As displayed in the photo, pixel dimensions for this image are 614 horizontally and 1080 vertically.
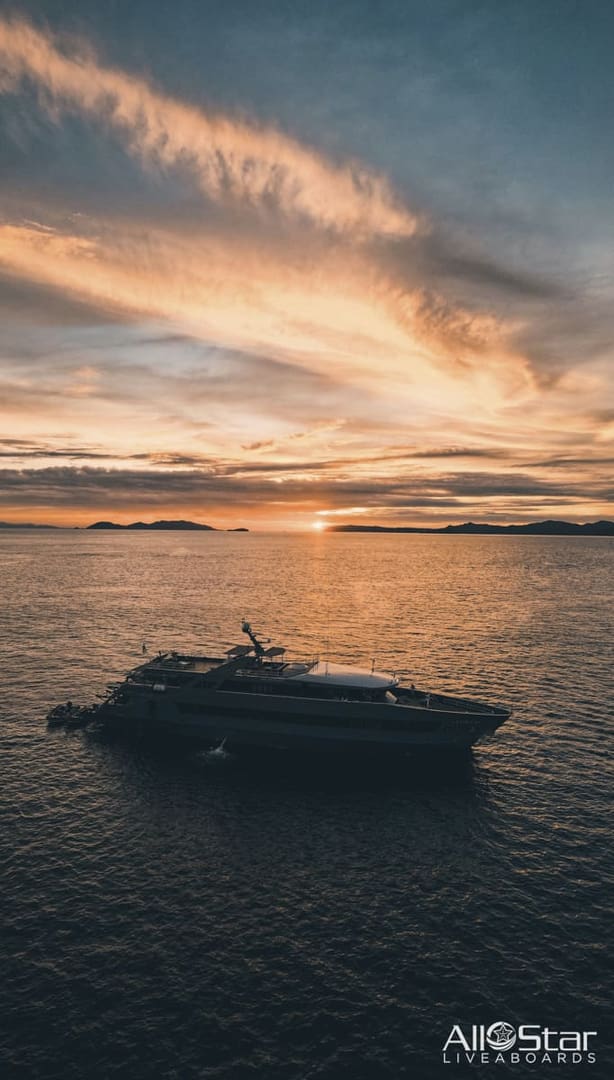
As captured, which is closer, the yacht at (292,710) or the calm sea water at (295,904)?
the calm sea water at (295,904)

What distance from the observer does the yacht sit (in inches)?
2147

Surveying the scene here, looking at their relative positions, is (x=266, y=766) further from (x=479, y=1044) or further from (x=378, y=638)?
(x=378, y=638)

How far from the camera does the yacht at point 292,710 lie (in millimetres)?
54531

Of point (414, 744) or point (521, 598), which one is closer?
point (414, 744)

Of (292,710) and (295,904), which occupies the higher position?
(292,710)

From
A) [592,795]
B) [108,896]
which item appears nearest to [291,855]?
[108,896]

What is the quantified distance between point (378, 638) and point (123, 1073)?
86.3m

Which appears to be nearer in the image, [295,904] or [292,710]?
[295,904]

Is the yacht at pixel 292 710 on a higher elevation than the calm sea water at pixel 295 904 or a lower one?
higher

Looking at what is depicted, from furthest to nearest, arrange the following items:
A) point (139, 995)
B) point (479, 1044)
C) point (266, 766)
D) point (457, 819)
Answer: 1. point (266, 766)
2. point (457, 819)
3. point (139, 995)
4. point (479, 1044)

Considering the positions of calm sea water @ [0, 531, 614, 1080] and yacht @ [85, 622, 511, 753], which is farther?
yacht @ [85, 622, 511, 753]

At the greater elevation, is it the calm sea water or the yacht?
the yacht

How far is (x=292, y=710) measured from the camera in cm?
5697

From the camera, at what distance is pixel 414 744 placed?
5441 cm
